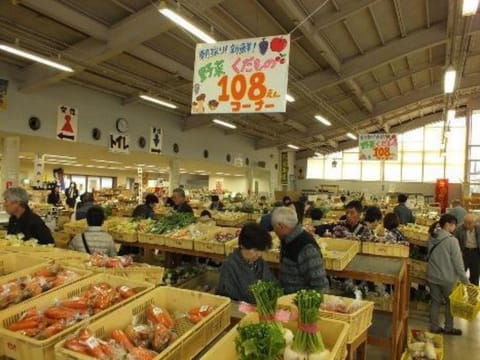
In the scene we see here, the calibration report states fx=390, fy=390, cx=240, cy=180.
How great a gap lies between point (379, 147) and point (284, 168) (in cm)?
816

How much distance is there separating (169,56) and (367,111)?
10.2 m

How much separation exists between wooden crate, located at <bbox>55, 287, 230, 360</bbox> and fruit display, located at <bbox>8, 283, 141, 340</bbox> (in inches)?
5.2

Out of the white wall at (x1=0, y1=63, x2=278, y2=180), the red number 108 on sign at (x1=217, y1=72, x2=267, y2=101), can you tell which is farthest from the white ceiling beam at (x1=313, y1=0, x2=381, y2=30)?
the white wall at (x1=0, y1=63, x2=278, y2=180)

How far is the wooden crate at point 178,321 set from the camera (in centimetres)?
163

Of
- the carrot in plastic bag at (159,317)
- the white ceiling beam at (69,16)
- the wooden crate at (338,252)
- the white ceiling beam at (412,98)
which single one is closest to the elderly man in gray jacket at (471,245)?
the wooden crate at (338,252)

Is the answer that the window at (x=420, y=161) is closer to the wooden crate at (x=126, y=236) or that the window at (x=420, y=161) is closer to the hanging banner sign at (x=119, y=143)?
the hanging banner sign at (x=119, y=143)

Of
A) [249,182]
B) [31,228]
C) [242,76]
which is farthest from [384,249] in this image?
[249,182]

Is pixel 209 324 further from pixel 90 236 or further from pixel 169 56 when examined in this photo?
pixel 169 56

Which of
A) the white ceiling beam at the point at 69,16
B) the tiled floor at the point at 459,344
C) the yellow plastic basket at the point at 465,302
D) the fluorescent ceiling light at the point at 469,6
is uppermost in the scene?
the white ceiling beam at the point at 69,16

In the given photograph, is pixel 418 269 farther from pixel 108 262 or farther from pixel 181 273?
pixel 108 262

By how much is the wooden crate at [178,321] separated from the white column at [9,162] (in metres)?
8.19

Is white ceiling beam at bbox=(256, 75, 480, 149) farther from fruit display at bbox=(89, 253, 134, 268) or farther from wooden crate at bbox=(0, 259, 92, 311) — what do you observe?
wooden crate at bbox=(0, 259, 92, 311)

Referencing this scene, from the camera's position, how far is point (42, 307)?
204 centimetres

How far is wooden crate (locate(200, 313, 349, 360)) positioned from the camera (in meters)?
1.60
